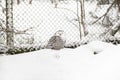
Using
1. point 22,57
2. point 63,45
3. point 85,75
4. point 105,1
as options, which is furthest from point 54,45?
point 105,1

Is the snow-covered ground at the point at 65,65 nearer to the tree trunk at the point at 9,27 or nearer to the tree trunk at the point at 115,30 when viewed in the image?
the tree trunk at the point at 9,27

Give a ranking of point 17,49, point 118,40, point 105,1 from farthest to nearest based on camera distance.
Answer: point 105,1, point 118,40, point 17,49

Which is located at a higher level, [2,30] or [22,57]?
[2,30]

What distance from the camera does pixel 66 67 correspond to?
11.2 ft

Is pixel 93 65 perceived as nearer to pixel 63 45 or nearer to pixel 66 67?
pixel 66 67

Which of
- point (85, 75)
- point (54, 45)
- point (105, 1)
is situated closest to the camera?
point (85, 75)

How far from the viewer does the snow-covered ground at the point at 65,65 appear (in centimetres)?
324

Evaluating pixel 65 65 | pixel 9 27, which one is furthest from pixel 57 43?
pixel 9 27

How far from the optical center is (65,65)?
11.3 ft

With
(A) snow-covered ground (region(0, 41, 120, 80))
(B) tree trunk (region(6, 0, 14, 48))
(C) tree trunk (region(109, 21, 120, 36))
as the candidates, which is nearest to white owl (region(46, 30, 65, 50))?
(A) snow-covered ground (region(0, 41, 120, 80))

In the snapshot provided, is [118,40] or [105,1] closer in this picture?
[118,40]

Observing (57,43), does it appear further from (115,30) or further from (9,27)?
(115,30)

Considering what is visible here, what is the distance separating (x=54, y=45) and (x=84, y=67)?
0.66 meters

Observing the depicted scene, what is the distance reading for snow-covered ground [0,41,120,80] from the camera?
10.6 ft
